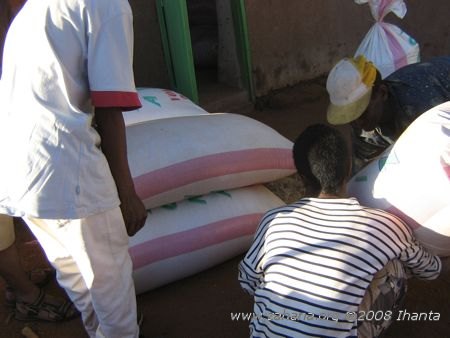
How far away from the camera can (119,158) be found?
1.68 meters

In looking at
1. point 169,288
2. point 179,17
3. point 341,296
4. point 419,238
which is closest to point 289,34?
point 179,17

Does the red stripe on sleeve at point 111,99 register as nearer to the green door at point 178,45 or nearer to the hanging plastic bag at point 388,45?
the hanging plastic bag at point 388,45

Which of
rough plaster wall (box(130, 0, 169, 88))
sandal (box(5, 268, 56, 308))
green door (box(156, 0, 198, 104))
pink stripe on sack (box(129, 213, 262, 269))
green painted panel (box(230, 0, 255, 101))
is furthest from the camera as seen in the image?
green painted panel (box(230, 0, 255, 101))

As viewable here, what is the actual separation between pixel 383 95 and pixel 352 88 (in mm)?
183

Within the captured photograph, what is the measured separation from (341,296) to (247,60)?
347 cm

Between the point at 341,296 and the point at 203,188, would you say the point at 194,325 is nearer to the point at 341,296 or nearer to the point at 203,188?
the point at 203,188

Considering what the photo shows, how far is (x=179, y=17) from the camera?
3.96 meters

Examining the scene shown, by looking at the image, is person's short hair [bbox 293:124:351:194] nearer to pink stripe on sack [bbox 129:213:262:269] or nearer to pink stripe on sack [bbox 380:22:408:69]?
pink stripe on sack [bbox 129:213:262:269]

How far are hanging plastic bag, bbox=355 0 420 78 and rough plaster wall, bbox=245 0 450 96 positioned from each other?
1804 mm

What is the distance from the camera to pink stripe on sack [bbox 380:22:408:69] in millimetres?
3106

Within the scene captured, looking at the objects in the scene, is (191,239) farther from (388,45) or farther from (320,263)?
(388,45)


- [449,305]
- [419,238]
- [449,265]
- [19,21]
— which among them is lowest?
[449,305]

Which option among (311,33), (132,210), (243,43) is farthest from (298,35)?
(132,210)

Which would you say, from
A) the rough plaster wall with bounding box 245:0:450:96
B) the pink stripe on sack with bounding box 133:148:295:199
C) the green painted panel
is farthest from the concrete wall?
the pink stripe on sack with bounding box 133:148:295:199
